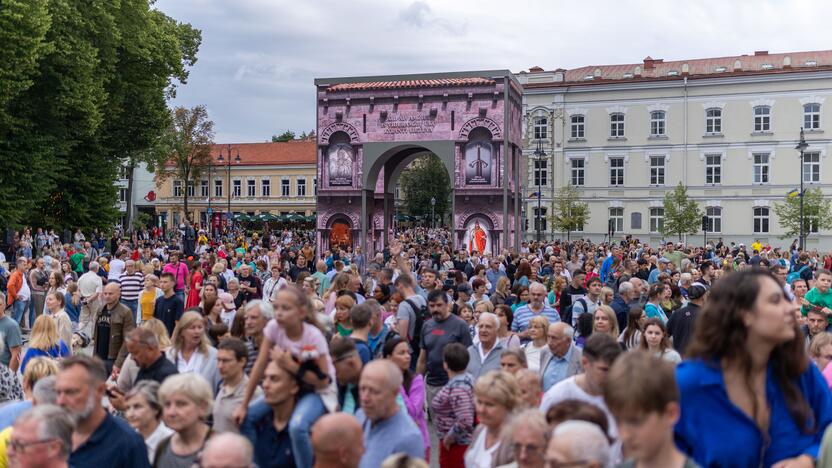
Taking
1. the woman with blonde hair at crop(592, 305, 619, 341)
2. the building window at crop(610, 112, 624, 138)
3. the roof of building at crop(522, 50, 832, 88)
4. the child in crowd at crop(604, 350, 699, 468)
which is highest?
the roof of building at crop(522, 50, 832, 88)

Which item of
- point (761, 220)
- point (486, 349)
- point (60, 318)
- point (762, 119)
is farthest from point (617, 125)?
point (60, 318)

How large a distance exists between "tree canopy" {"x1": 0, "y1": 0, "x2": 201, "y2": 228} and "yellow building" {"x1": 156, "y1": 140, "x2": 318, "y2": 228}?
3847 centimetres

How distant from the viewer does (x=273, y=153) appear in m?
82.9

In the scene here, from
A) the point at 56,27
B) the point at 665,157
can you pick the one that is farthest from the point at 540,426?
the point at 665,157

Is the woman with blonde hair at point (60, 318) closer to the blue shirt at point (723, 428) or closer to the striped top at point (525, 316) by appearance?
the striped top at point (525, 316)

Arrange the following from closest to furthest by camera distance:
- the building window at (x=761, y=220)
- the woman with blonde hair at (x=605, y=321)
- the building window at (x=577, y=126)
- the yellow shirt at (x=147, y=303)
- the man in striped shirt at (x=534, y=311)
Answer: the woman with blonde hair at (x=605, y=321) → the man in striped shirt at (x=534, y=311) → the yellow shirt at (x=147, y=303) → the building window at (x=761, y=220) → the building window at (x=577, y=126)

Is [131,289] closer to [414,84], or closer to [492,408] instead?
[492,408]

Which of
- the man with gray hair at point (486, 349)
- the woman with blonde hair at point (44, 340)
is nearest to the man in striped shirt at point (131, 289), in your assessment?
the woman with blonde hair at point (44, 340)

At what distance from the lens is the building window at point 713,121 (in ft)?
183

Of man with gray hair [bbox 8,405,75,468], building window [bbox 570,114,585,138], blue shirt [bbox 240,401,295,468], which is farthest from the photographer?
building window [bbox 570,114,585,138]

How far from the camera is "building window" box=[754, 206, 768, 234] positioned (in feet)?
179

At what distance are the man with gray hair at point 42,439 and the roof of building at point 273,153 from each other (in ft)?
251

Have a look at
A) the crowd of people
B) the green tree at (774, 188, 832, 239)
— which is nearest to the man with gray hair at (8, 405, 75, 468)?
the crowd of people

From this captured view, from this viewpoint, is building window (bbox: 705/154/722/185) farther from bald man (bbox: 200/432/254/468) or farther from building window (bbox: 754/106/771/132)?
bald man (bbox: 200/432/254/468)
